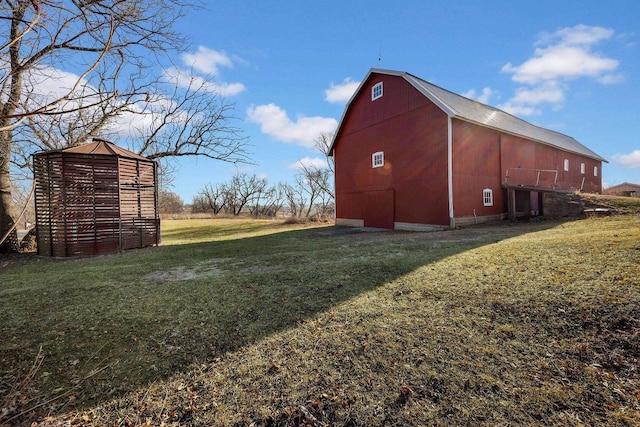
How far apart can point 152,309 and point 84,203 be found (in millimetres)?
7722

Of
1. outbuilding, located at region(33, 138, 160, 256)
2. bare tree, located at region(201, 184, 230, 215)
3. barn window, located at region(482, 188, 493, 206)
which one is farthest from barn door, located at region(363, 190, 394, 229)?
bare tree, located at region(201, 184, 230, 215)

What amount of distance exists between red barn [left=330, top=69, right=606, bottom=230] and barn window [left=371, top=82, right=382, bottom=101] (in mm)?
49

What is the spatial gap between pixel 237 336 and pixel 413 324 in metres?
2.02

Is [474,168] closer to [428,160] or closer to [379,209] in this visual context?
[428,160]

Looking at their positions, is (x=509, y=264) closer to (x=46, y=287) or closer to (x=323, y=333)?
(x=323, y=333)

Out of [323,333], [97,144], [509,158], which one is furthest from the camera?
[509,158]

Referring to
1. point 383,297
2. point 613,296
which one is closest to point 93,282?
point 383,297

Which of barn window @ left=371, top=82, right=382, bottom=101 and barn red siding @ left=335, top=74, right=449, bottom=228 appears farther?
barn window @ left=371, top=82, right=382, bottom=101

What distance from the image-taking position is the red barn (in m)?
12.5

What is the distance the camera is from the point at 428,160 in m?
13.0

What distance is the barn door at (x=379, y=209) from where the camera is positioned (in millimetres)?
14828

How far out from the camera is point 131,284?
5.47 m

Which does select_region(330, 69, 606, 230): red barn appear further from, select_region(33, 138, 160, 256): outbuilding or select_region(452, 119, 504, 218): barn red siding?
select_region(33, 138, 160, 256): outbuilding

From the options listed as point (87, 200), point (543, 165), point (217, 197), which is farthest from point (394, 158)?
point (217, 197)
